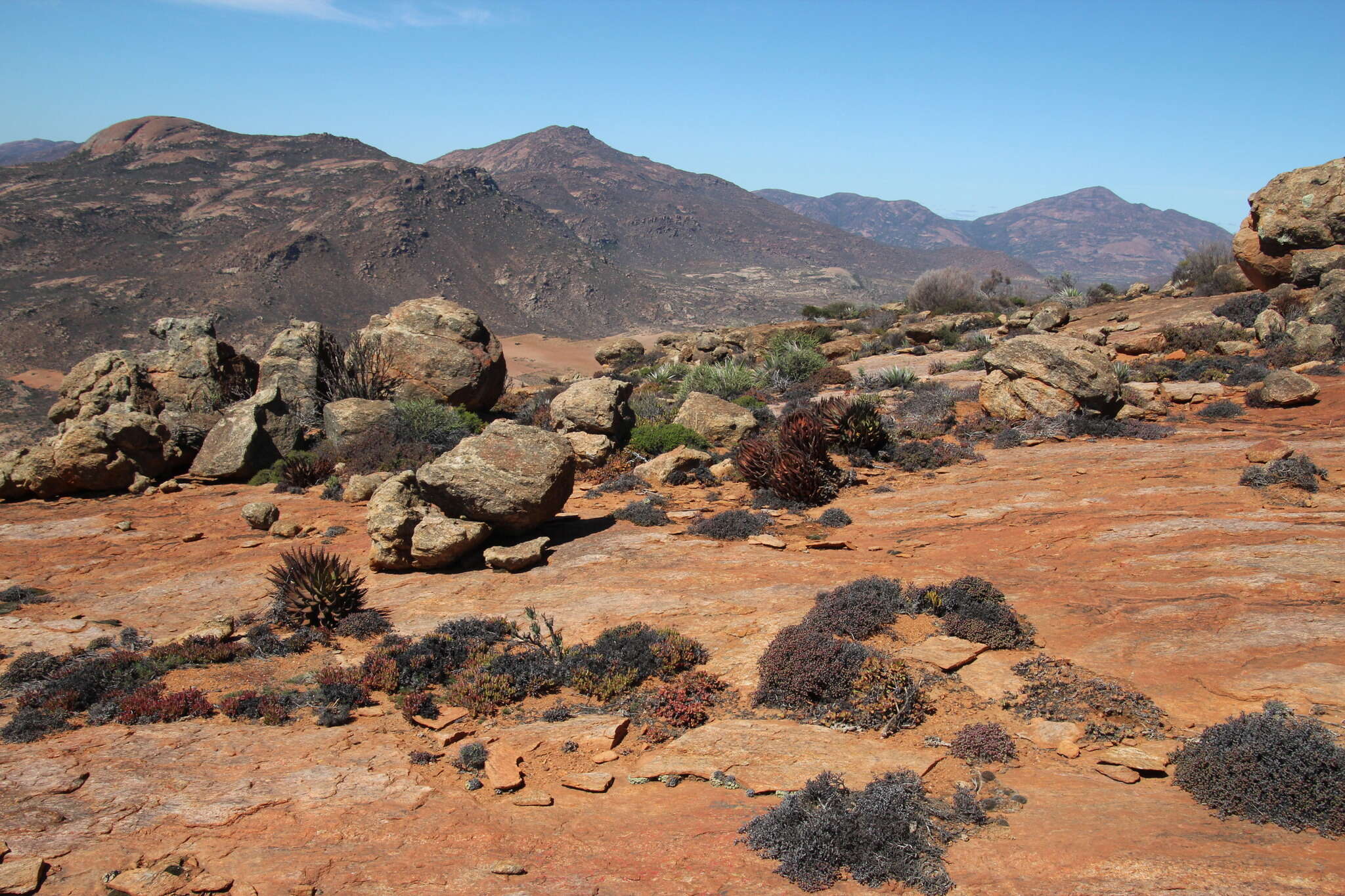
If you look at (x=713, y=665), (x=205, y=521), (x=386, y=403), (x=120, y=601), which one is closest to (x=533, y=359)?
(x=386, y=403)

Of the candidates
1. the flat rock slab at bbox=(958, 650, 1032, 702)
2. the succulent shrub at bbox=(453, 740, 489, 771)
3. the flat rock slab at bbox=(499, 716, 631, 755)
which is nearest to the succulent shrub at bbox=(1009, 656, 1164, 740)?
the flat rock slab at bbox=(958, 650, 1032, 702)

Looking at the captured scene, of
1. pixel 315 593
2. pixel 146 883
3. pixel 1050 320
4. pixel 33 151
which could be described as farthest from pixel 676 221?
pixel 33 151

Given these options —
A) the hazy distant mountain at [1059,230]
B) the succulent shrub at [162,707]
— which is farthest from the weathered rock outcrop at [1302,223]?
the hazy distant mountain at [1059,230]

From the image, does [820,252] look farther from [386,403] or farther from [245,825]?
[245,825]

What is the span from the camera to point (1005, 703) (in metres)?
5.07

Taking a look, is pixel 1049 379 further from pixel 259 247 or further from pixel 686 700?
pixel 259 247

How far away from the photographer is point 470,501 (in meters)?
8.32

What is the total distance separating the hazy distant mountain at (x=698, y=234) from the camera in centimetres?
7269

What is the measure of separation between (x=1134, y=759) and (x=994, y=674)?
1.18 metres

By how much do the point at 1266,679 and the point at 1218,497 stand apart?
152 inches

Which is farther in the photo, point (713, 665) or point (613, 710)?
point (713, 665)

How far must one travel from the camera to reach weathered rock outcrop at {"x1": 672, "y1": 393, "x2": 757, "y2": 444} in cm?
1359

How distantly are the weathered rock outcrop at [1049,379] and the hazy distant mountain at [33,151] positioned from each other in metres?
137

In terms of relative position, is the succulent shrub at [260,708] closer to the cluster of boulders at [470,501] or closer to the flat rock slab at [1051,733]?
the cluster of boulders at [470,501]
